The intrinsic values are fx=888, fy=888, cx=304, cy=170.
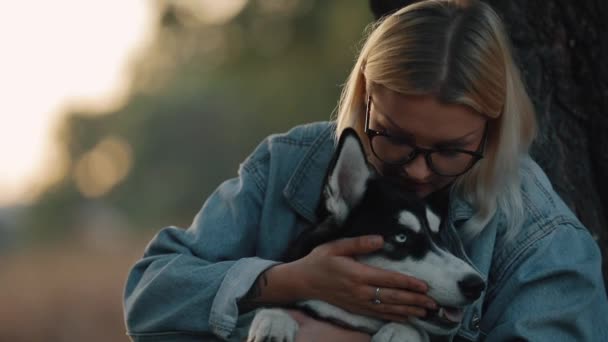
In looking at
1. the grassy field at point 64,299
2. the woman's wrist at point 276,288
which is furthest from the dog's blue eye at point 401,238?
the grassy field at point 64,299

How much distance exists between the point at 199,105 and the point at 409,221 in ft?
53.2

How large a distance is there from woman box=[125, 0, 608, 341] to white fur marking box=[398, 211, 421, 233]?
0.53 ft

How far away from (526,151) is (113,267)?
338 inches

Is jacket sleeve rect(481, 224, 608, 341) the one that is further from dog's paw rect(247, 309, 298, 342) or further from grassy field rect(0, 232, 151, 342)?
grassy field rect(0, 232, 151, 342)

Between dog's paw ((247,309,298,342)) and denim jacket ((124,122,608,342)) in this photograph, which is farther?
denim jacket ((124,122,608,342))

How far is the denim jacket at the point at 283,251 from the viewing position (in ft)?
10.2

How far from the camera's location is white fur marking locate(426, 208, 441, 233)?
3086mm

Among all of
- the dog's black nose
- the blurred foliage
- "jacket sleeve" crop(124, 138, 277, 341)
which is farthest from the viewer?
the blurred foliage

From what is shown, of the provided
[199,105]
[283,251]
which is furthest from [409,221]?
[199,105]

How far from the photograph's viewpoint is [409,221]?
9.87 feet

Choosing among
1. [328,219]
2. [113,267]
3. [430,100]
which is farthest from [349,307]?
[113,267]

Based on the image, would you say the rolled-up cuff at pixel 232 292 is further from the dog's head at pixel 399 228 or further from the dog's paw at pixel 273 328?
the dog's head at pixel 399 228

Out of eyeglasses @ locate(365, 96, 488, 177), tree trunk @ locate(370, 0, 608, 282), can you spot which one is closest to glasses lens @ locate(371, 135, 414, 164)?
eyeglasses @ locate(365, 96, 488, 177)

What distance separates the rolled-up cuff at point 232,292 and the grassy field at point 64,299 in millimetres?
6105
